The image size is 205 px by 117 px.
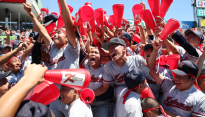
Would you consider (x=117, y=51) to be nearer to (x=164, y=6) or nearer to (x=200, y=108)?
(x=164, y=6)

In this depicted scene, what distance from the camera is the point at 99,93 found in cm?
245

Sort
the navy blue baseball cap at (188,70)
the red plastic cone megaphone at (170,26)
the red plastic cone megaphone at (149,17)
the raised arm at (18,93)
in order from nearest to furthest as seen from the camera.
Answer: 1. the raised arm at (18,93)
2. the red plastic cone megaphone at (170,26)
3. the navy blue baseball cap at (188,70)
4. the red plastic cone megaphone at (149,17)

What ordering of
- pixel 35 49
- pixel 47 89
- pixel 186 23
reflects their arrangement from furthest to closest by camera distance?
pixel 186 23 → pixel 35 49 → pixel 47 89

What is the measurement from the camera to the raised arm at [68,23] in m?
2.01

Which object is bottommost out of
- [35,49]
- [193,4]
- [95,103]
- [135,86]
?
[95,103]

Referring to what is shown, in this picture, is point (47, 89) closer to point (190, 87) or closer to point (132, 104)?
point (132, 104)

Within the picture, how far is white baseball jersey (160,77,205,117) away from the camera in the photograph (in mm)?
2143

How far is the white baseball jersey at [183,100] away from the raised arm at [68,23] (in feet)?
5.13

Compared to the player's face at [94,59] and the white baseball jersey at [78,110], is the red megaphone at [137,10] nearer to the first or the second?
the player's face at [94,59]

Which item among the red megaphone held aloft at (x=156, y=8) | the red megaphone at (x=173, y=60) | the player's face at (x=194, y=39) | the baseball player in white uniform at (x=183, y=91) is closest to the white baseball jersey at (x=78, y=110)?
the baseball player in white uniform at (x=183, y=91)

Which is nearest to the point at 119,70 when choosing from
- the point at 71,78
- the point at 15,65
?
the point at 71,78

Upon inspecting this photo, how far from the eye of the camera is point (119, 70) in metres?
2.41

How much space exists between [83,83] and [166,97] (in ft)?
5.04

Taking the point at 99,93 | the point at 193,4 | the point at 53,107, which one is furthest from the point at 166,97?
the point at 193,4
